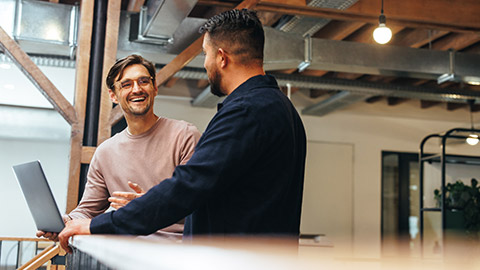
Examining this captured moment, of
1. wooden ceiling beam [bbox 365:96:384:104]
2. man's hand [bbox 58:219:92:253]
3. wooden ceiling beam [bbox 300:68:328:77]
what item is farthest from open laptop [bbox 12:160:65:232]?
wooden ceiling beam [bbox 365:96:384:104]

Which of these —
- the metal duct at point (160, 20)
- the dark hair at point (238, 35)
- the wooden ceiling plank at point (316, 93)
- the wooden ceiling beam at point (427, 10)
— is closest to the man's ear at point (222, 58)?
the dark hair at point (238, 35)

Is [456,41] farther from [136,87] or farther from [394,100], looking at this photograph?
[136,87]

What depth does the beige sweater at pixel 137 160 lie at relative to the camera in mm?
2066

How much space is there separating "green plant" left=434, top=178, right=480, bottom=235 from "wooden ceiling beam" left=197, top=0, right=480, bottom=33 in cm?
216

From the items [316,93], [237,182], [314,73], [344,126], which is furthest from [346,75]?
[237,182]

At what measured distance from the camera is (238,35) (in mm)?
1503

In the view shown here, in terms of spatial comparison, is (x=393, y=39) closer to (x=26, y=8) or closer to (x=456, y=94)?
(x=456, y=94)

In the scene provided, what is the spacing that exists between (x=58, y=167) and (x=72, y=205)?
2.34 metres

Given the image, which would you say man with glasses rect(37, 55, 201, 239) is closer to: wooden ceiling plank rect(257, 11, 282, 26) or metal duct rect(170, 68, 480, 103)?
wooden ceiling plank rect(257, 11, 282, 26)

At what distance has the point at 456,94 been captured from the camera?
20.1ft

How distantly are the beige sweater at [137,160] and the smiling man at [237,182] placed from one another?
612 mm

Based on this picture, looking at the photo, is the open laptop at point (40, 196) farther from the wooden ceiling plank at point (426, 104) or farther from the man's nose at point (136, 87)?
the wooden ceiling plank at point (426, 104)

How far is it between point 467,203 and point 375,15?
2807 millimetres

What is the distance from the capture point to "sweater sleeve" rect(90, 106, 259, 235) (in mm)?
1302
